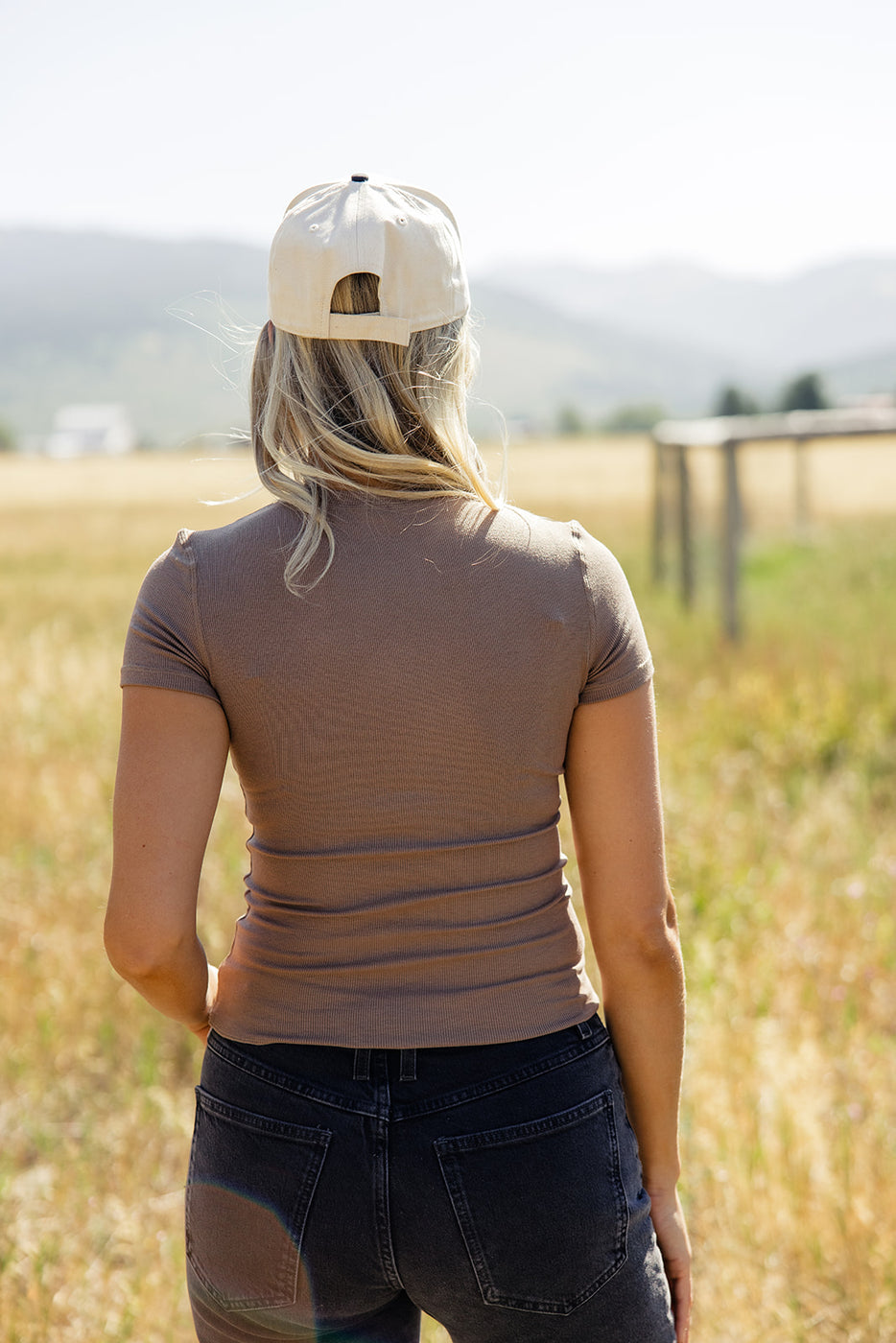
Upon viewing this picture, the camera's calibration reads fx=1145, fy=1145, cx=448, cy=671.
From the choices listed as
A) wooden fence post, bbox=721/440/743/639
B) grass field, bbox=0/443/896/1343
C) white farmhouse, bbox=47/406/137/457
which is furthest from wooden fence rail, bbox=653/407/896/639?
white farmhouse, bbox=47/406/137/457

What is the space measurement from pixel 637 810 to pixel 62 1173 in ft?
6.67

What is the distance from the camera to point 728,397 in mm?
70688

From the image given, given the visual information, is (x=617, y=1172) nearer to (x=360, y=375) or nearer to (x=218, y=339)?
(x=360, y=375)

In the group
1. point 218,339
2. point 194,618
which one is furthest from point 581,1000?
point 218,339

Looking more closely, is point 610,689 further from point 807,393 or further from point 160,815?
point 807,393

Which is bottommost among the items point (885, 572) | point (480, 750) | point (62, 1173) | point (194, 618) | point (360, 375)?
point (62, 1173)

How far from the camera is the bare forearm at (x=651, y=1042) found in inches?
51.7

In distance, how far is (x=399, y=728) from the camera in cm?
114

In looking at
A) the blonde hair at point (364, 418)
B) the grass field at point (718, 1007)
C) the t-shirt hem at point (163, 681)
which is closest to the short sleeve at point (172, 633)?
the t-shirt hem at point (163, 681)

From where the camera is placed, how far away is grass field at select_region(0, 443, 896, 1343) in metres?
2.22

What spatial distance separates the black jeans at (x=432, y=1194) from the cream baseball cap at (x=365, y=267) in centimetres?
75

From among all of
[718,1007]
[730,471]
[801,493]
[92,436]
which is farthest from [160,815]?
[92,436]

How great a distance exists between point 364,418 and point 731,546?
6716 mm

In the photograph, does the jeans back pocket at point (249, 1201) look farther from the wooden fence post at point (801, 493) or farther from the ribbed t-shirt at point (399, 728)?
the wooden fence post at point (801, 493)
